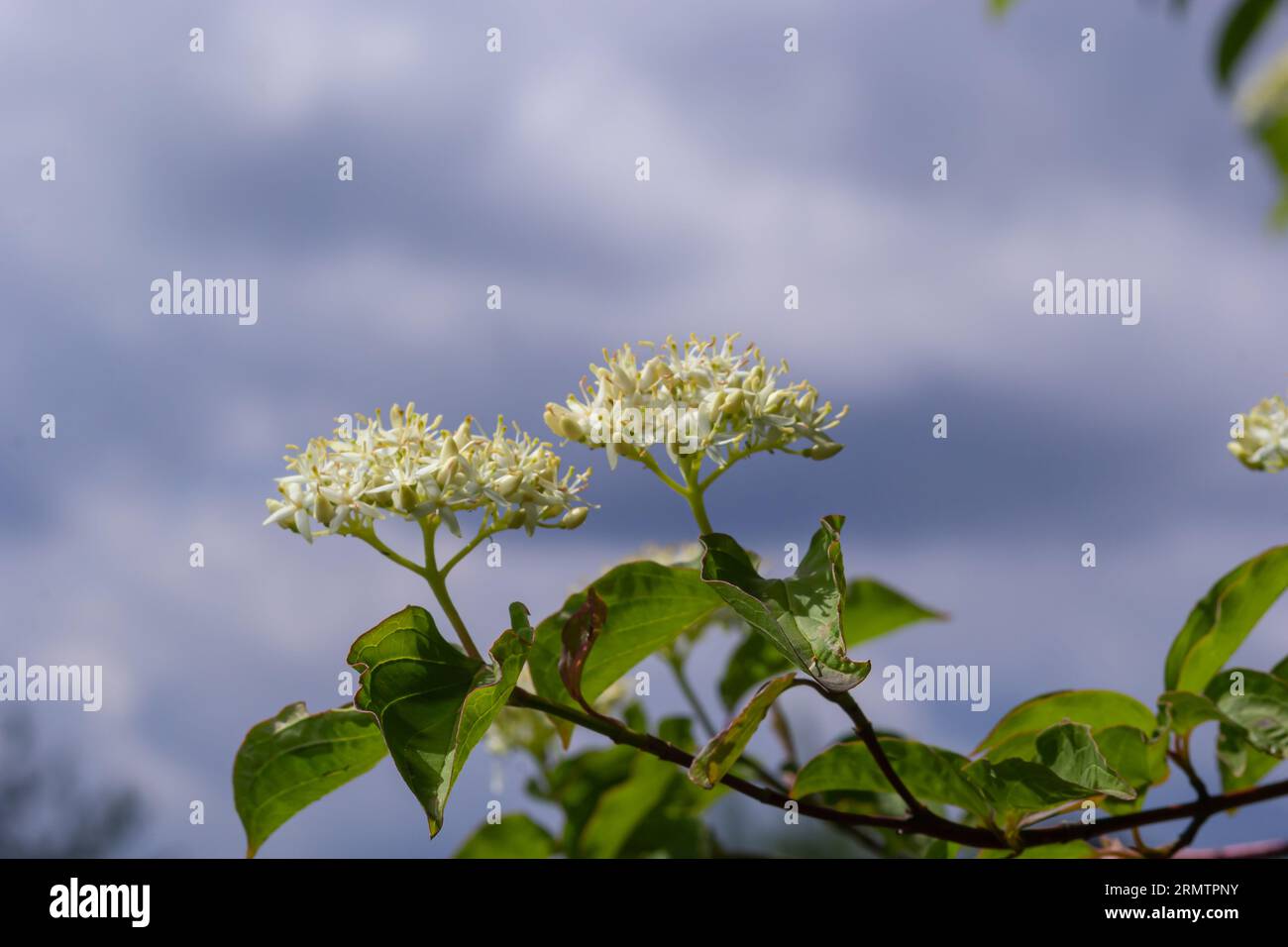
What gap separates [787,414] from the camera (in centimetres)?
152

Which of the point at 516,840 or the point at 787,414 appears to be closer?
the point at 787,414

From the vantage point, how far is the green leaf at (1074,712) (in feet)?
5.44

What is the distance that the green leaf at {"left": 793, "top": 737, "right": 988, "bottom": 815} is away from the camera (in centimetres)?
145

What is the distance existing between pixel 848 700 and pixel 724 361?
0.52 metres

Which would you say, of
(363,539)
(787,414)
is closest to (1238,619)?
(787,414)

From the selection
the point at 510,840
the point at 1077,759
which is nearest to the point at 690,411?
the point at 1077,759

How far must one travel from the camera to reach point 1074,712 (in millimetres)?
1688

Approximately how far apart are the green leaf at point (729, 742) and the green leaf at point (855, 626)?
77 centimetres

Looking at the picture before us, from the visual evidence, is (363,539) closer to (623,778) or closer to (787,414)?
(787,414)

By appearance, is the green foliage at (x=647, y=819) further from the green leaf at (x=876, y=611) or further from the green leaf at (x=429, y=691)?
the green leaf at (x=429, y=691)

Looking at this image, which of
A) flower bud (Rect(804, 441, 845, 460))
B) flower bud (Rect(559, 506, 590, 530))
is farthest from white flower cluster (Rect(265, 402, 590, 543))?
flower bud (Rect(804, 441, 845, 460))

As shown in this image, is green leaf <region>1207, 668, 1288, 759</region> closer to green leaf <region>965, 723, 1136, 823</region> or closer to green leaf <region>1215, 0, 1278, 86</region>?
green leaf <region>965, 723, 1136, 823</region>
